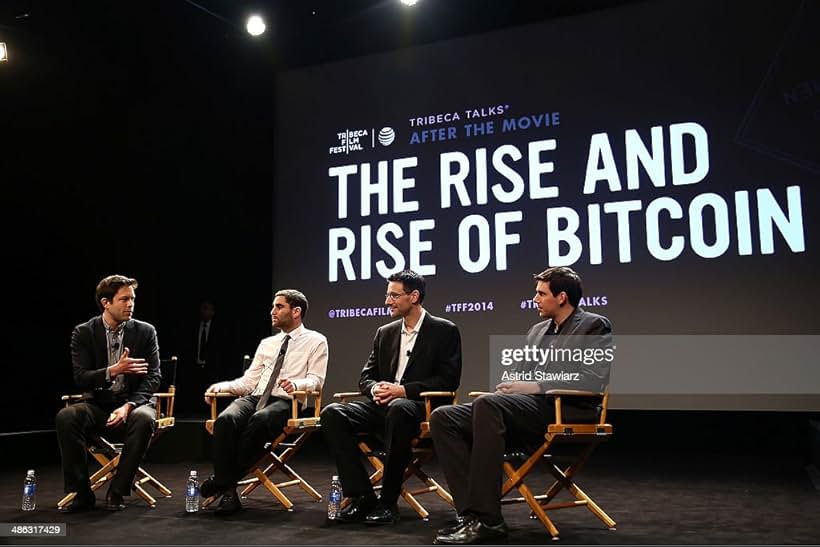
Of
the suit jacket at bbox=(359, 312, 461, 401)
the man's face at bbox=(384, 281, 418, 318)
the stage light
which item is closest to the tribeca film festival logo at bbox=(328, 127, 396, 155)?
the stage light

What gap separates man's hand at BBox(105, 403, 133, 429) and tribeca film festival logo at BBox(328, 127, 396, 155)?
3126 millimetres

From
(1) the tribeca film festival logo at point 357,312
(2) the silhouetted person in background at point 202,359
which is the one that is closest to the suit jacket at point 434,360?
(1) the tribeca film festival logo at point 357,312

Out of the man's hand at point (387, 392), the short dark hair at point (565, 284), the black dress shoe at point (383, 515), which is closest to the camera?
the black dress shoe at point (383, 515)

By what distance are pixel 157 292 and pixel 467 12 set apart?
379 cm

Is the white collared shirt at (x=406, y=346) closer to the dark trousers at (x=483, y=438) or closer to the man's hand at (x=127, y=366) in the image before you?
the dark trousers at (x=483, y=438)

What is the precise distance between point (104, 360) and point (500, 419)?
203 cm

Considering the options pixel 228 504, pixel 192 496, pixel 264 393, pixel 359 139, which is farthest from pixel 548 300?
pixel 359 139

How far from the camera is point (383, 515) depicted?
2.90 meters

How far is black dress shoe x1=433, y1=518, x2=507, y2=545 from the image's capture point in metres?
2.47

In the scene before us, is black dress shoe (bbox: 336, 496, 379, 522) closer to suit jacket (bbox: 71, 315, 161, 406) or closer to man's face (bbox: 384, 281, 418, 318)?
man's face (bbox: 384, 281, 418, 318)

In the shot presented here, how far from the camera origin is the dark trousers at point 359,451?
2951mm

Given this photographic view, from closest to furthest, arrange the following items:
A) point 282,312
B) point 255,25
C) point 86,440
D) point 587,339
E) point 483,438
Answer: point 483,438, point 587,339, point 86,440, point 282,312, point 255,25

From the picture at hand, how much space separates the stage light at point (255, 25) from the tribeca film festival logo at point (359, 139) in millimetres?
1261

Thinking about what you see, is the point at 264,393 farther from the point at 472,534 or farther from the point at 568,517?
the point at 568,517
